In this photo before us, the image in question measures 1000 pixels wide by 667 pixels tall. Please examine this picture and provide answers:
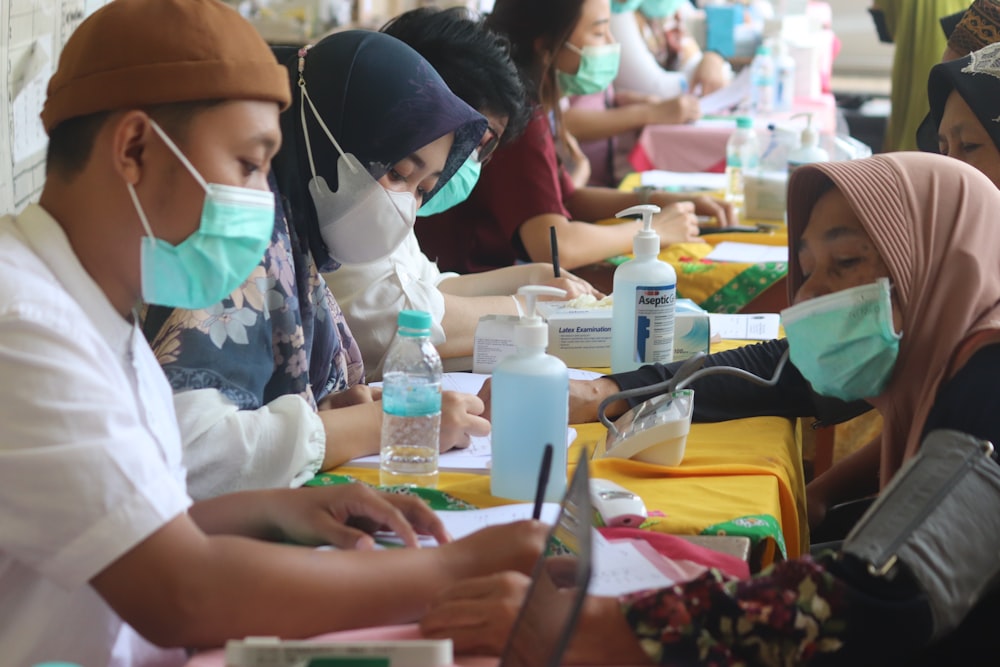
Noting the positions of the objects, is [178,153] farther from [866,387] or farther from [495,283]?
[495,283]

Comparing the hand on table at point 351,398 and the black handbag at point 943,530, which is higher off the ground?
the black handbag at point 943,530

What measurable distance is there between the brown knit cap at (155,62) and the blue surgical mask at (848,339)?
748 millimetres

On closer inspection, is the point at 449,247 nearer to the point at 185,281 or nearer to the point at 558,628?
the point at 185,281

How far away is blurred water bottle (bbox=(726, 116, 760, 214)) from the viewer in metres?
3.75

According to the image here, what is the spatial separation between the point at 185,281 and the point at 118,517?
283 millimetres

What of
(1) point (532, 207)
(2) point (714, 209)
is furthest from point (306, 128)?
(2) point (714, 209)

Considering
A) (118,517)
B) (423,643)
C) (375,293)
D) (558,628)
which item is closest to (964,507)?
(558,628)

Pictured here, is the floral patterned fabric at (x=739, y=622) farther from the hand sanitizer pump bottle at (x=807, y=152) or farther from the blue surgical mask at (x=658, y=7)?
the blue surgical mask at (x=658, y=7)

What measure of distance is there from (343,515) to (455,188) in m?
1.10

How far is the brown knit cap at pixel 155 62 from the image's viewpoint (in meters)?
1.14

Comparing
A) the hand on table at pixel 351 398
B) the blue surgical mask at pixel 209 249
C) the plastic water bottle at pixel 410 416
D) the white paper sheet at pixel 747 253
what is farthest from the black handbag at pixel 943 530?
the white paper sheet at pixel 747 253

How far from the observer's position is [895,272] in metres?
1.42

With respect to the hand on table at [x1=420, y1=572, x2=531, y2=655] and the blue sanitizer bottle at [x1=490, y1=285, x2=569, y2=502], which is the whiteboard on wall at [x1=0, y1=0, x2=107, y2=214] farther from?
the hand on table at [x1=420, y1=572, x2=531, y2=655]

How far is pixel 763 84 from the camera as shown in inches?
190
